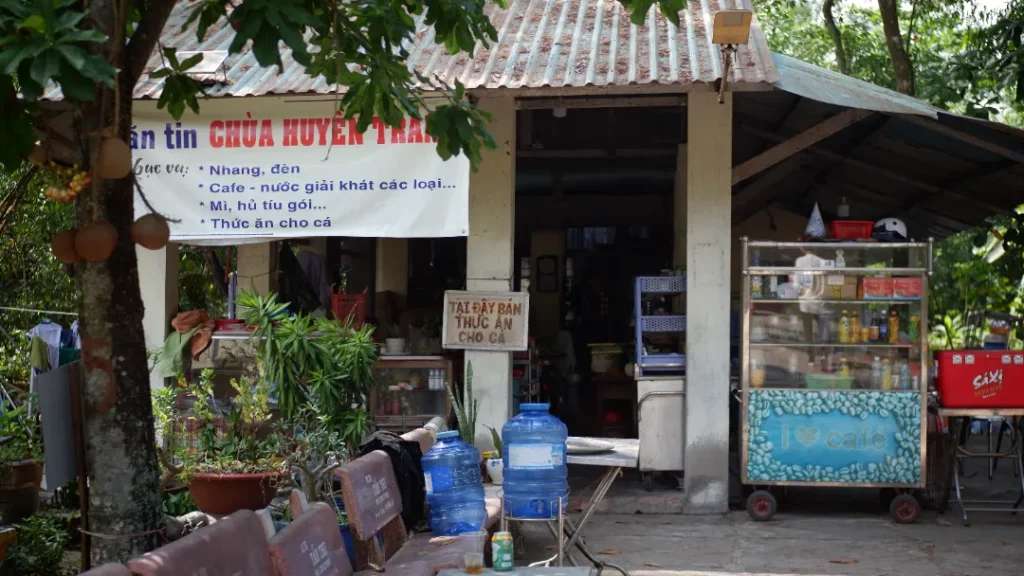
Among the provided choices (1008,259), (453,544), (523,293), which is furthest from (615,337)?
(453,544)

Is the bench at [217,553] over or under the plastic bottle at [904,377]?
under

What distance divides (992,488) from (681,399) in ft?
12.6

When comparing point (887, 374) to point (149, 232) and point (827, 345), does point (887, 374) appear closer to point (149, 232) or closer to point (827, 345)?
point (827, 345)

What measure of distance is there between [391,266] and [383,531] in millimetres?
7319

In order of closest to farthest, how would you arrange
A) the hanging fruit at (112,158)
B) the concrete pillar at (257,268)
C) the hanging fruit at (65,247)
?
the hanging fruit at (112,158), the hanging fruit at (65,247), the concrete pillar at (257,268)

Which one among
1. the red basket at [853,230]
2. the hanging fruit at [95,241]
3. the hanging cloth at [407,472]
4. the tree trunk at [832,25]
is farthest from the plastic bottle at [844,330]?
the tree trunk at [832,25]

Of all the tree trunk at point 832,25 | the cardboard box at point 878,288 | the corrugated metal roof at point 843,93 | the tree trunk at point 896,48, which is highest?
the tree trunk at point 832,25

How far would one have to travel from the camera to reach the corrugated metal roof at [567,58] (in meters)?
8.45

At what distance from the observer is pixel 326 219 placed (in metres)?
8.91

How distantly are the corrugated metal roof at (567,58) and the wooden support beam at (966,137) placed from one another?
4.73 ft

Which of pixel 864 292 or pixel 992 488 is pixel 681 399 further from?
pixel 992 488

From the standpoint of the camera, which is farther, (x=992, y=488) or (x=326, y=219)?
(x=992, y=488)

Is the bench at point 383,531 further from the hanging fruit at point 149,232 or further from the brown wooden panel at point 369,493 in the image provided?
the hanging fruit at point 149,232

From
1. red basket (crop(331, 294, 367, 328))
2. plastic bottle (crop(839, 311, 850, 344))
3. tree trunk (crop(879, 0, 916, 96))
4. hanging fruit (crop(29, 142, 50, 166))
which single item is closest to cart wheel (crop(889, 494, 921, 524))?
plastic bottle (crop(839, 311, 850, 344))
